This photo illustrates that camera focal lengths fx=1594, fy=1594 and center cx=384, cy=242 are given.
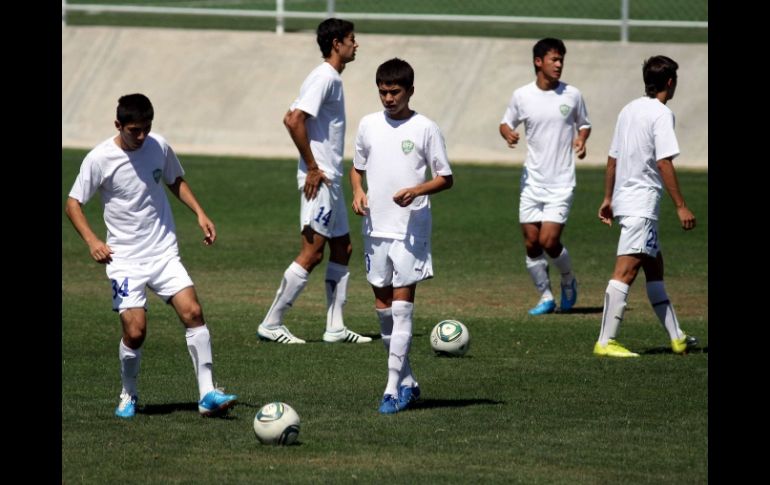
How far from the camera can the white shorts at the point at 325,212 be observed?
12.4 metres

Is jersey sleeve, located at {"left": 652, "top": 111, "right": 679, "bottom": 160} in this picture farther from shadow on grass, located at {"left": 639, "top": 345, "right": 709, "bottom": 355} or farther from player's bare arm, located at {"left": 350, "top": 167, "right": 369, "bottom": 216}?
player's bare arm, located at {"left": 350, "top": 167, "right": 369, "bottom": 216}

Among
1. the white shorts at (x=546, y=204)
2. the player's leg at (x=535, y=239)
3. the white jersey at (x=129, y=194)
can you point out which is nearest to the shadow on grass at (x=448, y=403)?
the white jersey at (x=129, y=194)

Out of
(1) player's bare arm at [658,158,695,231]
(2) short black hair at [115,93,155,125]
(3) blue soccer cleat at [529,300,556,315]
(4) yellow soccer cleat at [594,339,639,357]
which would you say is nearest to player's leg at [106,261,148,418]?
(2) short black hair at [115,93,155,125]

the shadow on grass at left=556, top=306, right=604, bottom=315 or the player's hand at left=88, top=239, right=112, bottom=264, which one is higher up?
the player's hand at left=88, top=239, right=112, bottom=264

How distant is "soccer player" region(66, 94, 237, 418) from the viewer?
9.38 metres

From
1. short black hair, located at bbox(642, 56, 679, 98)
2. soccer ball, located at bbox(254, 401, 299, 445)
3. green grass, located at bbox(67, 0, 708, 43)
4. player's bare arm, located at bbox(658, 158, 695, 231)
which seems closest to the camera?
soccer ball, located at bbox(254, 401, 299, 445)

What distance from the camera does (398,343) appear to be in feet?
31.2

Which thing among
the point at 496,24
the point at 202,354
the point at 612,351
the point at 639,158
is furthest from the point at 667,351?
the point at 496,24

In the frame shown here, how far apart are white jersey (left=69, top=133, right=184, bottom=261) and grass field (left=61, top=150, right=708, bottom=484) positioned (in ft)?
3.27

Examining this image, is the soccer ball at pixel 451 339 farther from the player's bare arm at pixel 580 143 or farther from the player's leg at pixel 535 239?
the player's bare arm at pixel 580 143
